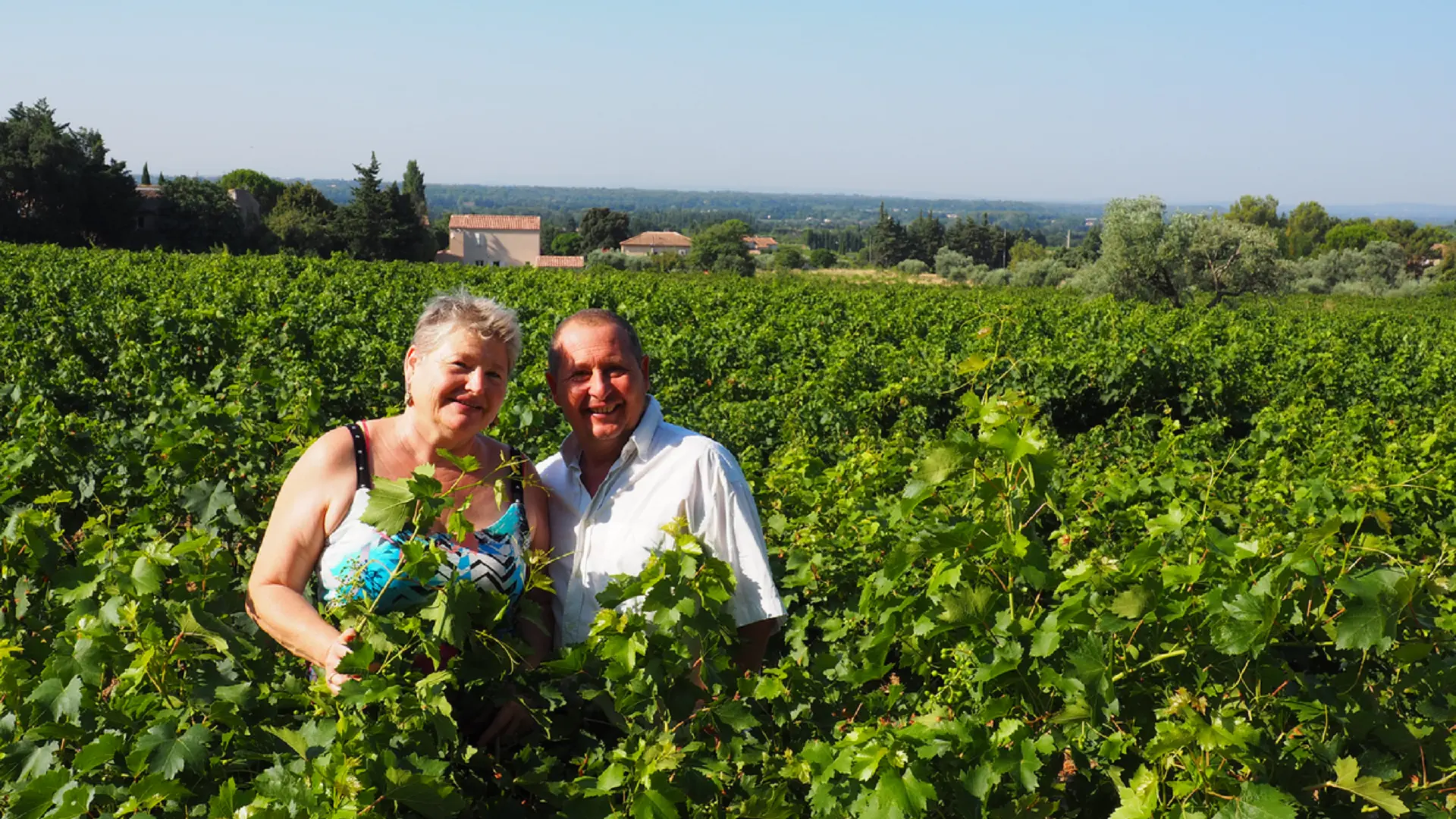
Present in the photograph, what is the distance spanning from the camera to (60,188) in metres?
45.8

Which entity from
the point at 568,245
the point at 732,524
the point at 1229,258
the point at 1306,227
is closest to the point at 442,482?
the point at 732,524

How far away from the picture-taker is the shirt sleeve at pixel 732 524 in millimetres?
2391

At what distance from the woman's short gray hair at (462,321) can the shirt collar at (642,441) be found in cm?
28

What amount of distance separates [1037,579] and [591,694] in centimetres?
84

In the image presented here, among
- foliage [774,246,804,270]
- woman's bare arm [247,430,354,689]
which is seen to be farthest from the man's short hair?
foliage [774,246,804,270]

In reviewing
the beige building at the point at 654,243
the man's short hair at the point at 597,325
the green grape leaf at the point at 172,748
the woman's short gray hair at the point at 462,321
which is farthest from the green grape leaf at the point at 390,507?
the beige building at the point at 654,243

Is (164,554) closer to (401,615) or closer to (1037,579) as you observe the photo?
(401,615)

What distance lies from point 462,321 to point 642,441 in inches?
19.5

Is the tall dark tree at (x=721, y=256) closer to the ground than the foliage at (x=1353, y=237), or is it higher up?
closer to the ground

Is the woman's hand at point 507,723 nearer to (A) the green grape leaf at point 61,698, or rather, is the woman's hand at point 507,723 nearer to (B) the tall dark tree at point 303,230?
(A) the green grape leaf at point 61,698

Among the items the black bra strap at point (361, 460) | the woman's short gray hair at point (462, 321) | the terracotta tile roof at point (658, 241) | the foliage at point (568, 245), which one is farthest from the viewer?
the terracotta tile roof at point (658, 241)

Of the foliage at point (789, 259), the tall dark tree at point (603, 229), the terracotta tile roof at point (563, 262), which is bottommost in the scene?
the terracotta tile roof at point (563, 262)

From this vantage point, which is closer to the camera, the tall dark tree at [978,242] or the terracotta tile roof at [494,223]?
the terracotta tile roof at [494,223]

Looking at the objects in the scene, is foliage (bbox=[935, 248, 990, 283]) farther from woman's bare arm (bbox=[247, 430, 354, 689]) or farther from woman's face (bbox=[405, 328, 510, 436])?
woman's bare arm (bbox=[247, 430, 354, 689])
